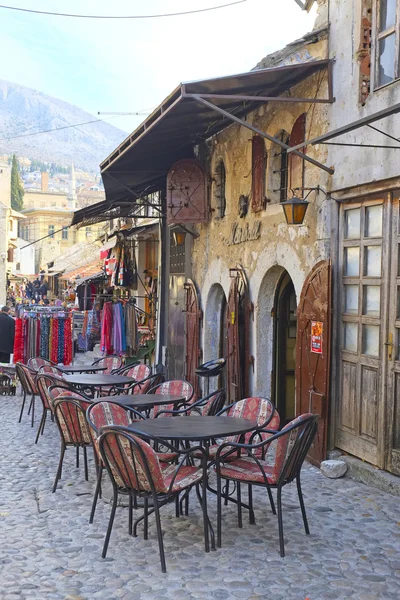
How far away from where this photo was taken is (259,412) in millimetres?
6707

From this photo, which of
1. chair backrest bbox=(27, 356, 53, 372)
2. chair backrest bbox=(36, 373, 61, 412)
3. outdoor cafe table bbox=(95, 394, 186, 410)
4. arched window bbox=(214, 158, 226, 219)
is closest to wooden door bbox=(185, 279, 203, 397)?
arched window bbox=(214, 158, 226, 219)

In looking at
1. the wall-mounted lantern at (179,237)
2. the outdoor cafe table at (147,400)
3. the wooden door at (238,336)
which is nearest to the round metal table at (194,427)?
the outdoor cafe table at (147,400)

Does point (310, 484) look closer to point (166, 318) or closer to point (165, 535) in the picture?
point (165, 535)

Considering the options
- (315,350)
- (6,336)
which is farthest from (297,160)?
(6,336)

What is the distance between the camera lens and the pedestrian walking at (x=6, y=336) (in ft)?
48.0

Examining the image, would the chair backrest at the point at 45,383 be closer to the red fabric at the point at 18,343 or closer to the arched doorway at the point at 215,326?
the arched doorway at the point at 215,326

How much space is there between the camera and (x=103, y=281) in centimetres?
2575

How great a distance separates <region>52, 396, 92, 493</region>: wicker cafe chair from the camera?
7.30 m

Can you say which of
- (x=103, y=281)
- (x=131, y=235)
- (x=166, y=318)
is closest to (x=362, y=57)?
(x=166, y=318)

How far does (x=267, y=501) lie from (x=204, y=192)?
7151mm

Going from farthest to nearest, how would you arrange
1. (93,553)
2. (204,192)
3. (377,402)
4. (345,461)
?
(204,192) < (345,461) < (377,402) < (93,553)

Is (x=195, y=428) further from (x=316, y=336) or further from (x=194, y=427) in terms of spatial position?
(x=316, y=336)

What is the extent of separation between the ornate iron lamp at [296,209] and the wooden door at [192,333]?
512 cm

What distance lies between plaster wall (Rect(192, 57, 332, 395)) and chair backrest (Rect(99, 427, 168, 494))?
3753 mm
